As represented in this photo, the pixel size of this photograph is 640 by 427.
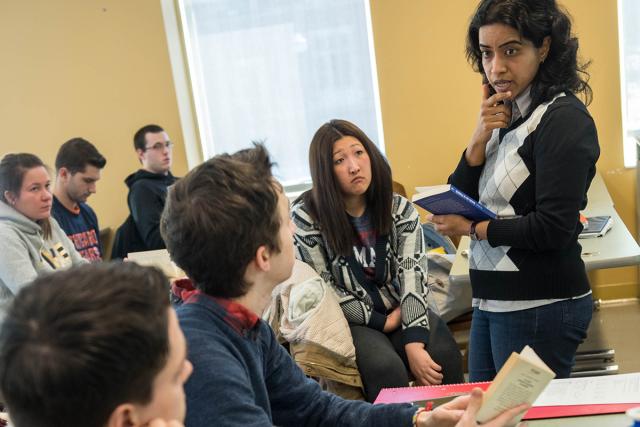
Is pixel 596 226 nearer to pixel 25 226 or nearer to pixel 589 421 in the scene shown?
pixel 589 421

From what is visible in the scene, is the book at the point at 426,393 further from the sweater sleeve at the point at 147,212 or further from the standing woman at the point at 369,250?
the sweater sleeve at the point at 147,212

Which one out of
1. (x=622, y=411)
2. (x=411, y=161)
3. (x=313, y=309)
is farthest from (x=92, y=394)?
(x=411, y=161)

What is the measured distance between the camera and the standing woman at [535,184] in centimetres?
164

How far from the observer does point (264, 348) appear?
1435 mm

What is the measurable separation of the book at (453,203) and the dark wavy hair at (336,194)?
27.4 inches

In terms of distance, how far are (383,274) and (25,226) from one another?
66.7 inches

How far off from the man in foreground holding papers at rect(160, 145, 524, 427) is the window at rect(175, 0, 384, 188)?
136 inches

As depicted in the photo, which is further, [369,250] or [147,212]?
[147,212]

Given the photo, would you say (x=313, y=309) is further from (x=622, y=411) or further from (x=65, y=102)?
(x=65, y=102)

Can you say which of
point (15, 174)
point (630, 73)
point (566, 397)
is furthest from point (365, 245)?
point (630, 73)

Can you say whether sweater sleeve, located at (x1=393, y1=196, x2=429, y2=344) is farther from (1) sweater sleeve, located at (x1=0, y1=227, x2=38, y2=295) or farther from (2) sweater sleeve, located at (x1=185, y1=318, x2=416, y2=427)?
(1) sweater sleeve, located at (x1=0, y1=227, x2=38, y2=295)

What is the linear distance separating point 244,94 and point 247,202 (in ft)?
12.2

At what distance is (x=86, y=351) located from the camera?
0.80m

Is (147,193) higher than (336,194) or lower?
lower
